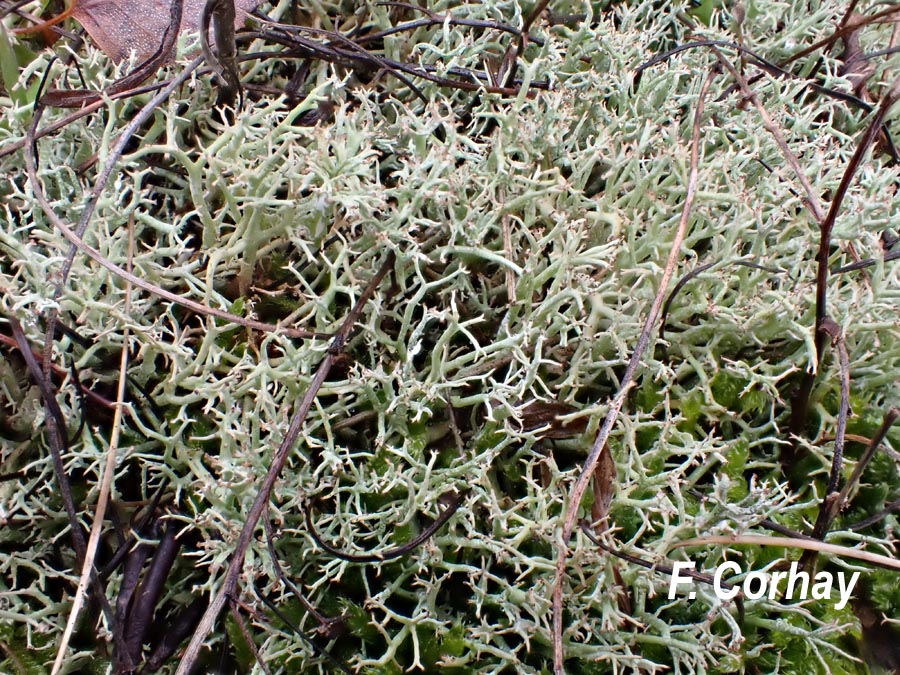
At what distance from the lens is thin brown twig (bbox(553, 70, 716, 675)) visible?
947mm

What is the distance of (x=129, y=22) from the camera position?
1239 mm

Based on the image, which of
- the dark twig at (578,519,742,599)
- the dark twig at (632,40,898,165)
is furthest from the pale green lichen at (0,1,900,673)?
the dark twig at (632,40,898,165)

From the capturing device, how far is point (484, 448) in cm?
108

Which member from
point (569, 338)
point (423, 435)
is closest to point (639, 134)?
point (569, 338)

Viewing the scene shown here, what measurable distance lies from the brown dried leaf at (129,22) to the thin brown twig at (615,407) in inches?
32.2

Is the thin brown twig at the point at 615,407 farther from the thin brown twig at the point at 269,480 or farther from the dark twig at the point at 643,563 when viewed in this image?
the thin brown twig at the point at 269,480

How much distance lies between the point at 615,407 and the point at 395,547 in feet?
1.21

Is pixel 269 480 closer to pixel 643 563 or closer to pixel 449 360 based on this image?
pixel 449 360

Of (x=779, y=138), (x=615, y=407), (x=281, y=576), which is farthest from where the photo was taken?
(x=779, y=138)

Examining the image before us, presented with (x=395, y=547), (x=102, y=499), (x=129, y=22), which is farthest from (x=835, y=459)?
(x=129, y=22)

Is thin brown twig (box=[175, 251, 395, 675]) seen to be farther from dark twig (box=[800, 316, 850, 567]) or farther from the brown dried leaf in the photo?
dark twig (box=[800, 316, 850, 567])

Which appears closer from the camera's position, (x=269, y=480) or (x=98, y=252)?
(x=269, y=480)

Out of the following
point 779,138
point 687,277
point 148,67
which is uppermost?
point 148,67

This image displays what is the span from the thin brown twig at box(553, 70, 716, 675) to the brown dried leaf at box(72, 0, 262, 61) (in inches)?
32.2
